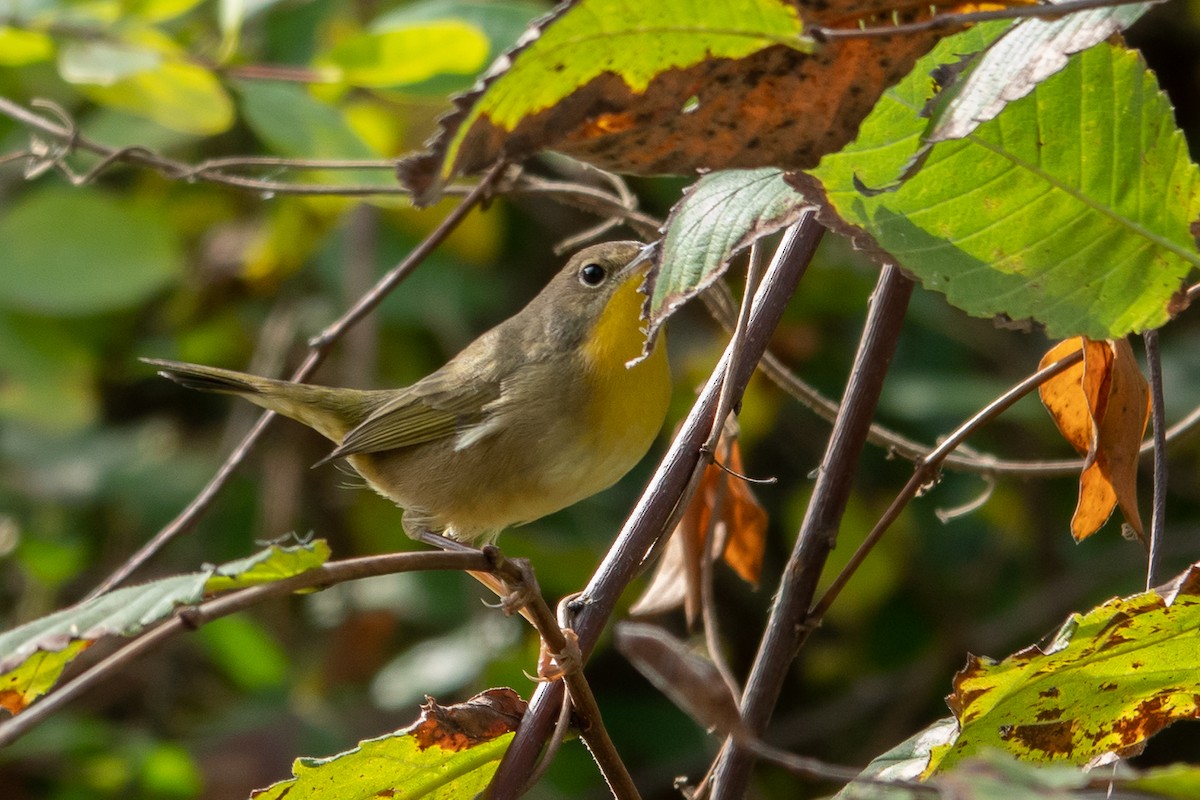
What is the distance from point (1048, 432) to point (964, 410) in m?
0.42

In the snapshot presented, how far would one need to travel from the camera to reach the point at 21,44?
106 inches

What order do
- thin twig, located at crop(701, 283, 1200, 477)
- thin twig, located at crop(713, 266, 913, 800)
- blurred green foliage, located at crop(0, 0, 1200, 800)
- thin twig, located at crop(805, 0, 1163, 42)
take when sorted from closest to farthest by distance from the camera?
thin twig, located at crop(805, 0, 1163, 42) < thin twig, located at crop(713, 266, 913, 800) < thin twig, located at crop(701, 283, 1200, 477) < blurred green foliage, located at crop(0, 0, 1200, 800)

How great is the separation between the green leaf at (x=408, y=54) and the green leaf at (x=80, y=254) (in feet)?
4.14

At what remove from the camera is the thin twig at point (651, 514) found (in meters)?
1.27

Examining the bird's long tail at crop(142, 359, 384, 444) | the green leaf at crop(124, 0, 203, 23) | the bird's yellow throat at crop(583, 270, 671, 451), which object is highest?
the green leaf at crop(124, 0, 203, 23)

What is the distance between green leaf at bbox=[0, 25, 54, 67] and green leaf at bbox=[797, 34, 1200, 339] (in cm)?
206

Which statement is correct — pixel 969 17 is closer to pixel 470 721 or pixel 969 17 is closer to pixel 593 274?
pixel 470 721

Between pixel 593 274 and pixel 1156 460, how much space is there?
1756mm

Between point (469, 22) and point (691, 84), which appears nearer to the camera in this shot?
point (691, 84)

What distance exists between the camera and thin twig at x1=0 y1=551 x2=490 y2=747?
856mm

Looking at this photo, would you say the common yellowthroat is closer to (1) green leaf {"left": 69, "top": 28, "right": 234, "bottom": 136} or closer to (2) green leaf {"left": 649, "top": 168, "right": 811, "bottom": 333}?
(1) green leaf {"left": 69, "top": 28, "right": 234, "bottom": 136}

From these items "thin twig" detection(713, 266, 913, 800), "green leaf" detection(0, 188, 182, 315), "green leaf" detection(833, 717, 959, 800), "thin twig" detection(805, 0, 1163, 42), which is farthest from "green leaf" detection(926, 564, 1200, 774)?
"green leaf" detection(0, 188, 182, 315)

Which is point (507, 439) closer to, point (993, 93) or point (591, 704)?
point (591, 704)

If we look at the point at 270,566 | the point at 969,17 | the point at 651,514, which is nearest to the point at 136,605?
the point at 270,566
